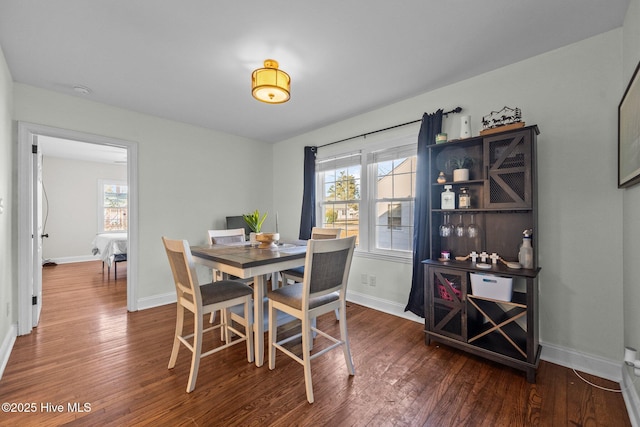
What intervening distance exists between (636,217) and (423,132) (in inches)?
67.2

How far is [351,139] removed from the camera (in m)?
3.69

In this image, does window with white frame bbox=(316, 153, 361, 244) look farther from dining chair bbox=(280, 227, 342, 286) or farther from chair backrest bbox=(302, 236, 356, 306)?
chair backrest bbox=(302, 236, 356, 306)

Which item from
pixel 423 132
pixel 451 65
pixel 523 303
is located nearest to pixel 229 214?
pixel 423 132

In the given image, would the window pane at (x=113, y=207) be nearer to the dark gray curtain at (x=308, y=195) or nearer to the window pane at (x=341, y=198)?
the dark gray curtain at (x=308, y=195)

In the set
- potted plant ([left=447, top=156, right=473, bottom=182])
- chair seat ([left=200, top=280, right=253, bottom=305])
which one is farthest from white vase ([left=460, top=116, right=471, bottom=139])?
chair seat ([left=200, top=280, right=253, bottom=305])

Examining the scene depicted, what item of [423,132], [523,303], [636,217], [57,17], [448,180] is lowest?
[523,303]

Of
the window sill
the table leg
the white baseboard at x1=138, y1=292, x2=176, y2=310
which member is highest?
the window sill

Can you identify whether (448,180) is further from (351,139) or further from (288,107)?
(288,107)

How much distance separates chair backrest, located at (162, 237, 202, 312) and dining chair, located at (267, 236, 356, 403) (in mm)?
544

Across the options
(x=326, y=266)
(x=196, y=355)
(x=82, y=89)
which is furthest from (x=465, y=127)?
(x=82, y=89)

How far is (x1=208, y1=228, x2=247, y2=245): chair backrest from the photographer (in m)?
3.06

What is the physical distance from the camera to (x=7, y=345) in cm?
230

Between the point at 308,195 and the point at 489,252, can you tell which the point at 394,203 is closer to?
the point at 489,252

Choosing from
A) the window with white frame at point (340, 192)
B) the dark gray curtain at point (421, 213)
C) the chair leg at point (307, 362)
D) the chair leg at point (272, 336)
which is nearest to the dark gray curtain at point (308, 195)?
the window with white frame at point (340, 192)
